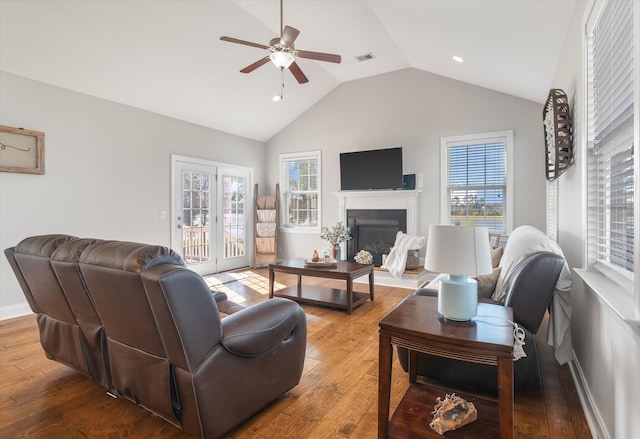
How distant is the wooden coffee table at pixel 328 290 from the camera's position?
3.77 m

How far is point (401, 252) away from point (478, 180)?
162cm

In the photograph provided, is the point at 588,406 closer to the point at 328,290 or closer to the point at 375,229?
the point at 328,290

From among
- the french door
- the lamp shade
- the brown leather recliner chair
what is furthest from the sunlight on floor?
the lamp shade

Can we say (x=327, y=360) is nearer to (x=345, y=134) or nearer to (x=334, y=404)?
(x=334, y=404)

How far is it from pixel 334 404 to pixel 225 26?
419 cm

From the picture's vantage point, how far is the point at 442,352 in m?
1.49

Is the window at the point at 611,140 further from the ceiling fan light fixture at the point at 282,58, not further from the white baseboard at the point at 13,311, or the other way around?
the white baseboard at the point at 13,311

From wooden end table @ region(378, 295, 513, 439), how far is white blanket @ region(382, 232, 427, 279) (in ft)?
10.1

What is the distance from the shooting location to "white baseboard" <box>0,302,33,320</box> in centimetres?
362

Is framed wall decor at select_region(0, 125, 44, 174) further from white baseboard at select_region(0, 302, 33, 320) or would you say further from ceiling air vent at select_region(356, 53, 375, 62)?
ceiling air vent at select_region(356, 53, 375, 62)

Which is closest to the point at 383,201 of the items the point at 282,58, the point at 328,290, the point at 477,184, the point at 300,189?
the point at 477,184

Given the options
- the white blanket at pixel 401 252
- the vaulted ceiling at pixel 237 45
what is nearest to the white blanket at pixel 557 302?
the vaulted ceiling at pixel 237 45

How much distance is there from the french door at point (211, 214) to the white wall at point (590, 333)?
503 centimetres

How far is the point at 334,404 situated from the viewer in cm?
201
